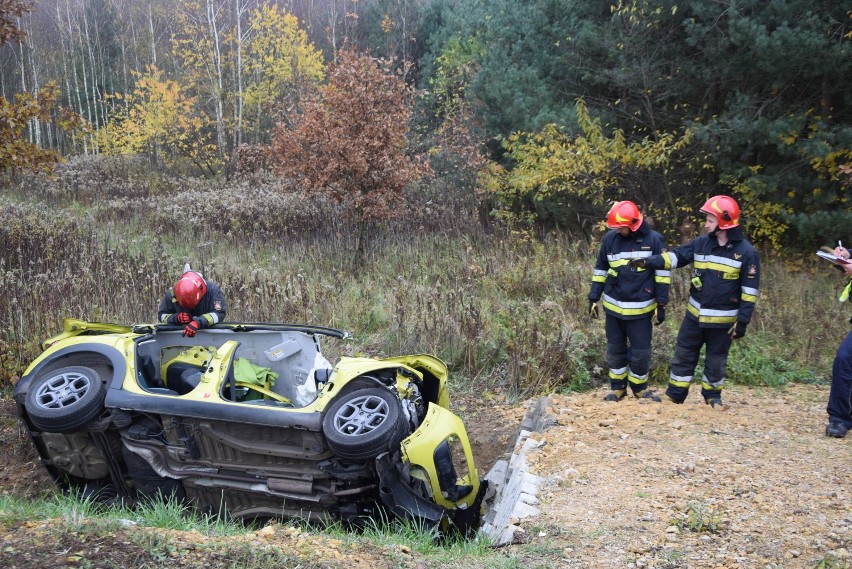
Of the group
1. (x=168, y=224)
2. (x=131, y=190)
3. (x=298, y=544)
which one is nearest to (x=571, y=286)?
(x=298, y=544)

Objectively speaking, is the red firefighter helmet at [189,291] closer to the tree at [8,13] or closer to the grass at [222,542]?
the grass at [222,542]

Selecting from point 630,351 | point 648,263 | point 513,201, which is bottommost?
point 513,201

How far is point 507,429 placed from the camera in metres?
7.32

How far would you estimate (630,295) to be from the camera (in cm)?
650

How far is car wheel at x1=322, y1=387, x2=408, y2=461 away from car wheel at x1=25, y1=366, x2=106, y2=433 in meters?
1.76

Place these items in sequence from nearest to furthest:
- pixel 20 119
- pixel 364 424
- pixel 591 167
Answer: pixel 364 424 < pixel 20 119 < pixel 591 167

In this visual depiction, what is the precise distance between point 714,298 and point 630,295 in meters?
0.72

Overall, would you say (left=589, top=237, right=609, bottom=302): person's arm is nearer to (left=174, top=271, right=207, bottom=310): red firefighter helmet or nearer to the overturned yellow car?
the overturned yellow car

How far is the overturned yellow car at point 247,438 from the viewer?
486 centimetres

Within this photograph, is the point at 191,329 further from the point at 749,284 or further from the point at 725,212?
the point at 749,284

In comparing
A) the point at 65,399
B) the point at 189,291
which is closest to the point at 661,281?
the point at 189,291

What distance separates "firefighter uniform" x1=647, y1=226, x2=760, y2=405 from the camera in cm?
612

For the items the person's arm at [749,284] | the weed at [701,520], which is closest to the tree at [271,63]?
the person's arm at [749,284]

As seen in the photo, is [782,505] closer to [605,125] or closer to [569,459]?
[569,459]
